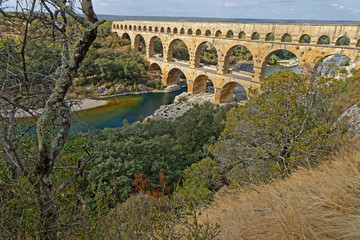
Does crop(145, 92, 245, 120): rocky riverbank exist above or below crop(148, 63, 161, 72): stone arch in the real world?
below

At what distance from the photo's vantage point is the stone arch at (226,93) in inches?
760

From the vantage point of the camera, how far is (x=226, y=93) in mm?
19938

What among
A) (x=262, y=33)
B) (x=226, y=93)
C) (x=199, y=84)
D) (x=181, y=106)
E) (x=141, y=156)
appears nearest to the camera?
(x=141, y=156)

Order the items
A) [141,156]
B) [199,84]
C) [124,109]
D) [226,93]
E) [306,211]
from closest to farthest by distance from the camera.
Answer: [306,211]
[141,156]
[226,93]
[124,109]
[199,84]

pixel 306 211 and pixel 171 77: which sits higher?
pixel 306 211

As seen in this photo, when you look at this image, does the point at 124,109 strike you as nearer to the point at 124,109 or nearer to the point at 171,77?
the point at 124,109

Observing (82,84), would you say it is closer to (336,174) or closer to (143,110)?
(143,110)

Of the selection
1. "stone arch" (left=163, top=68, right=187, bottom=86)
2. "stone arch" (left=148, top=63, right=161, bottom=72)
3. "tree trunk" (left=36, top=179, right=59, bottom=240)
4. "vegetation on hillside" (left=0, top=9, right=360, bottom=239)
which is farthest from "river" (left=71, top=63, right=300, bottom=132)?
"tree trunk" (left=36, top=179, right=59, bottom=240)

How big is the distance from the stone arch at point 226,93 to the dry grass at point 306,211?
53.8ft

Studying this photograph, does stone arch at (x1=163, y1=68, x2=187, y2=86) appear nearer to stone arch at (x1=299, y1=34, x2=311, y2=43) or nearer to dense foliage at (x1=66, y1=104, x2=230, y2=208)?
stone arch at (x1=299, y1=34, x2=311, y2=43)

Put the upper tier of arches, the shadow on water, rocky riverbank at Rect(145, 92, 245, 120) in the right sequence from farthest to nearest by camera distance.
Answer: rocky riverbank at Rect(145, 92, 245, 120), the shadow on water, the upper tier of arches

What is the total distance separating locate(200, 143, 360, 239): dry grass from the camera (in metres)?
2.14

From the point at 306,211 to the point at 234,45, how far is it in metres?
17.3

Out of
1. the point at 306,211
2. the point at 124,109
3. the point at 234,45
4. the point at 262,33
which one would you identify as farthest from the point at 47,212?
the point at 124,109
